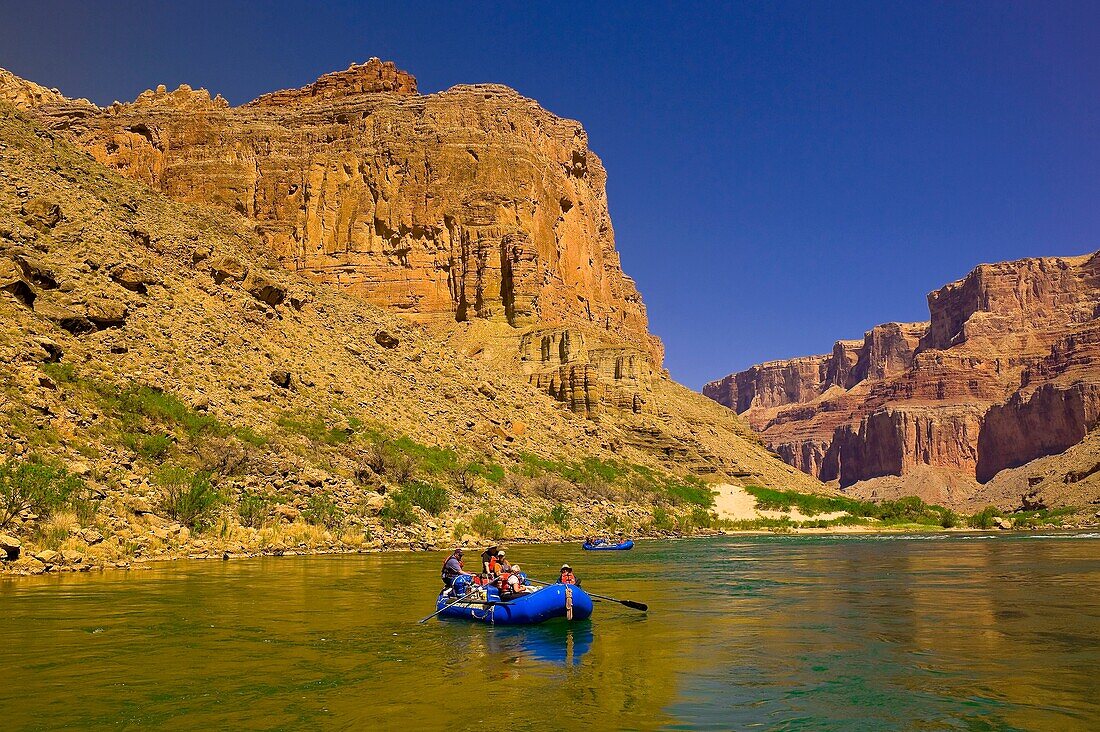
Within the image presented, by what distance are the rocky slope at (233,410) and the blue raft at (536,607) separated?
1445cm

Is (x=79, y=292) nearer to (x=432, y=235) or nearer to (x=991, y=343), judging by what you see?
(x=432, y=235)

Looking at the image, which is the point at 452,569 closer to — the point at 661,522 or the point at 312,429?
the point at 312,429

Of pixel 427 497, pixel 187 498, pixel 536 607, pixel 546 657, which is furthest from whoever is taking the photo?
pixel 427 497

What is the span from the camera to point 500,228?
330 ft

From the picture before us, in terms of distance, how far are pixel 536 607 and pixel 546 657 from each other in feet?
10.6

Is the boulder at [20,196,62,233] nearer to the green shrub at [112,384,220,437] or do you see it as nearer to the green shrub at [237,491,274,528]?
the green shrub at [112,384,220,437]

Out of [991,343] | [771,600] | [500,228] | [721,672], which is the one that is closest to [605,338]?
[500,228]

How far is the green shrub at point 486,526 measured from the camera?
1822 inches

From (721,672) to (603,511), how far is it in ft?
155

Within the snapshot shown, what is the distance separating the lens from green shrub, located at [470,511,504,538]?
46281mm

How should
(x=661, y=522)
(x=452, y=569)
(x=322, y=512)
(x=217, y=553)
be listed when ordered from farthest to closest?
(x=661, y=522)
(x=322, y=512)
(x=217, y=553)
(x=452, y=569)

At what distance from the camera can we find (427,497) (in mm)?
46188

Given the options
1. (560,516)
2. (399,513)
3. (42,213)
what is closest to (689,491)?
(560,516)

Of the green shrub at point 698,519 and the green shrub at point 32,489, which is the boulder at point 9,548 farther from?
the green shrub at point 698,519
